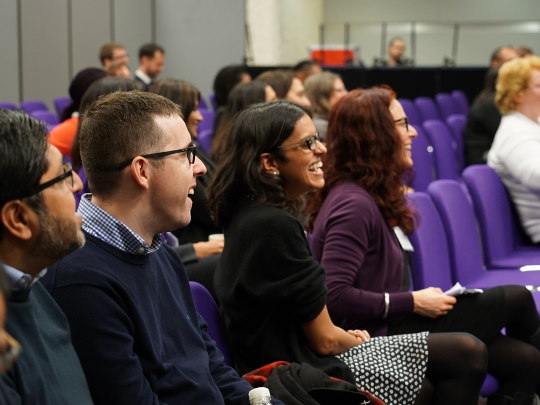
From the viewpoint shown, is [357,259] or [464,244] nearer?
[357,259]

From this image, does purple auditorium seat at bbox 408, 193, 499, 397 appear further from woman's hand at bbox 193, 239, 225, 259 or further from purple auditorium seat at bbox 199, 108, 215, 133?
purple auditorium seat at bbox 199, 108, 215, 133

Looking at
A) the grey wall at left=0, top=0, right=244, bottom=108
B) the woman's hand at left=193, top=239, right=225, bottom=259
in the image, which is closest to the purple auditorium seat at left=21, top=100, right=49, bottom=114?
the grey wall at left=0, top=0, right=244, bottom=108

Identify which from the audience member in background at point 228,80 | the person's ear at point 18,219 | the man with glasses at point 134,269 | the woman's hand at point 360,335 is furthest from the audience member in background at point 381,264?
the audience member in background at point 228,80

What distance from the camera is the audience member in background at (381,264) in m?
2.88

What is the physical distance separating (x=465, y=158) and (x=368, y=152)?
4451 millimetres

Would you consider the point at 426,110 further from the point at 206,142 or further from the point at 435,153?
the point at 206,142

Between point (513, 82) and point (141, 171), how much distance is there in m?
3.13

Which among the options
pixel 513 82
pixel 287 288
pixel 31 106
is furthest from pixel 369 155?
pixel 31 106

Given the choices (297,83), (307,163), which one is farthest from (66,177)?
(297,83)

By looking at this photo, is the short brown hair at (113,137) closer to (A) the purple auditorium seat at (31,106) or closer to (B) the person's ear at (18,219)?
(B) the person's ear at (18,219)

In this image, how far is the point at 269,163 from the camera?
2.64 metres

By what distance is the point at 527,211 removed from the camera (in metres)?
4.26

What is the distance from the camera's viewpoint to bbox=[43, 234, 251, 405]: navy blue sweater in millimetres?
1655

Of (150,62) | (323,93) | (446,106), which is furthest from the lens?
(446,106)
